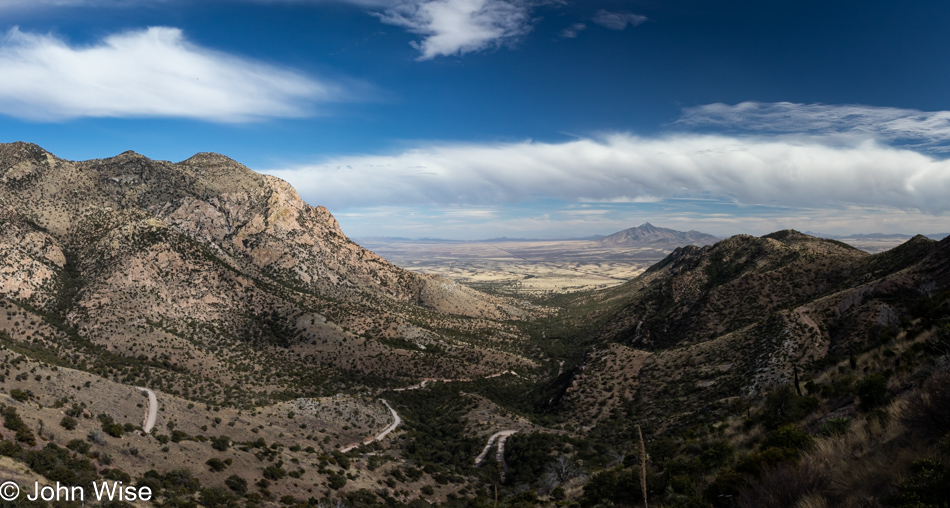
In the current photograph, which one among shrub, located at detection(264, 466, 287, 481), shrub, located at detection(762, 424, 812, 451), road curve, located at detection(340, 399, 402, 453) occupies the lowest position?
road curve, located at detection(340, 399, 402, 453)

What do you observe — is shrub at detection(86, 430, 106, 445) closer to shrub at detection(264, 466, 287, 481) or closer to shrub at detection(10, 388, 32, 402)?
shrub at detection(10, 388, 32, 402)

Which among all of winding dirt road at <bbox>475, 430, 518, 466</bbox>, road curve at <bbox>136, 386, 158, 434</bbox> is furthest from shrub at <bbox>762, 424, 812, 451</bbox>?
road curve at <bbox>136, 386, 158, 434</bbox>

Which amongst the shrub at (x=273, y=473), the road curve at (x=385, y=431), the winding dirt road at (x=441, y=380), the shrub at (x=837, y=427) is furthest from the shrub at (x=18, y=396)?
the winding dirt road at (x=441, y=380)

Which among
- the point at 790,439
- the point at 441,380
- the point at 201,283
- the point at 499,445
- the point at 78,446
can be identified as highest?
the point at 790,439

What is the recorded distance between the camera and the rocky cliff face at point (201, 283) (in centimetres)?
6912

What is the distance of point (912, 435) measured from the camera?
34.7ft

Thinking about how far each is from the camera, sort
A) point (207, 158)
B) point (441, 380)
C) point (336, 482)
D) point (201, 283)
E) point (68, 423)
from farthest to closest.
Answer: point (207, 158), point (201, 283), point (441, 380), point (336, 482), point (68, 423)

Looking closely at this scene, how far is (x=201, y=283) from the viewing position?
86.6 m

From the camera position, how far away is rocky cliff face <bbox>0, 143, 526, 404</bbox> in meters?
69.1

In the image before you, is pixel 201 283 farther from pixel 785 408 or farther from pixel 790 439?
pixel 790 439

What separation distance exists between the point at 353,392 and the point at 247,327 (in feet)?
98.2

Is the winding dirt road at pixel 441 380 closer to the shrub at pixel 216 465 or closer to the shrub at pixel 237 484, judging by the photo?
the shrub at pixel 216 465

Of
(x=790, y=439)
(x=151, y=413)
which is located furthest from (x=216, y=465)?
(x=790, y=439)

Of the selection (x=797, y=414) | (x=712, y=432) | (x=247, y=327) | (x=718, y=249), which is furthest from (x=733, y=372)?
(x=247, y=327)
